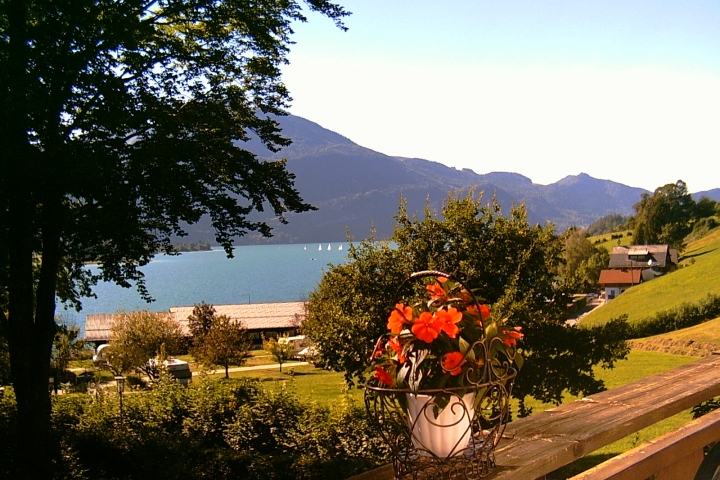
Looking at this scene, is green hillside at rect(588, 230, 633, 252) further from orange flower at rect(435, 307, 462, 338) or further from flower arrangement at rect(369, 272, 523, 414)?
orange flower at rect(435, 307, 462, 338)

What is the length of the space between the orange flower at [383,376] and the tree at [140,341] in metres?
32.3

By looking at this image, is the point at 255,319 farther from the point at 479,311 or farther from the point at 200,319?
the point at 479,311

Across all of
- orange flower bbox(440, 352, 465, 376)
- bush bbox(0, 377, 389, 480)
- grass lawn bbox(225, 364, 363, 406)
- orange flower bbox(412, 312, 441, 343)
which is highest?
orange flower bbox(412, 312, 441, 343)

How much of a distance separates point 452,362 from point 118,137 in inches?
336

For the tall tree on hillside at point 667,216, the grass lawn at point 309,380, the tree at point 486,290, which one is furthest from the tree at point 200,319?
the tall tree on hillside at point 667,216

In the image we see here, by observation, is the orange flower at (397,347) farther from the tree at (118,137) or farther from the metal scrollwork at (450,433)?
the tree at (118,137)

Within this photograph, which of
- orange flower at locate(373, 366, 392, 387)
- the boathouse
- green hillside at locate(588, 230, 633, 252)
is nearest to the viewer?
orange flower at locate(373, 366, 392, 387)

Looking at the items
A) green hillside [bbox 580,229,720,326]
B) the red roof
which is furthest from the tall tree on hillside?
green hillside [bbox 580,229,720,326]

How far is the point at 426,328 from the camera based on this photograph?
1.62m

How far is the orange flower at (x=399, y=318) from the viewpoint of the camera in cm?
170


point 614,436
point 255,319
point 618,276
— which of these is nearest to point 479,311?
point 614,436

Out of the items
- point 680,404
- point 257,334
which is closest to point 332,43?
point 680,404

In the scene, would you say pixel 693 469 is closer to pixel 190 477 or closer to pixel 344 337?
pixel 190 477

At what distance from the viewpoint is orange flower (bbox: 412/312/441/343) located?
1.62 meters
